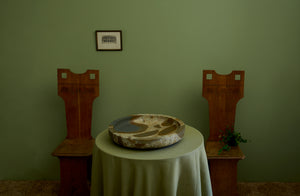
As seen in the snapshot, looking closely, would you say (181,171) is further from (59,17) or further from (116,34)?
(59,17)

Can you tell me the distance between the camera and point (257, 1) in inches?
85.7

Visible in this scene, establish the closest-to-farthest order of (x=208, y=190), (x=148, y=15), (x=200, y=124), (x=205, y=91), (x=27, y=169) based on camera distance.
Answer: (x=208, y=190), (x=205, y=91), (x=148, y=15), (x=200, y=124), (x=27, y=169)

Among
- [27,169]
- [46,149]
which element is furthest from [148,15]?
[27,169]

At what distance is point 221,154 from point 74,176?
1.27 m

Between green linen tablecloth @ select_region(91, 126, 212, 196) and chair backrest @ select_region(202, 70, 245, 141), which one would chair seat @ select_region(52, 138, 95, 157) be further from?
chair backrest @ select_region(202, 70, 245, 141)

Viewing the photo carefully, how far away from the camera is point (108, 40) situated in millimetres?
2295

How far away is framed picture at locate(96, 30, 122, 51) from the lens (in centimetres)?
228

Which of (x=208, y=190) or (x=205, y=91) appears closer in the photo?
(x=208, y=190)

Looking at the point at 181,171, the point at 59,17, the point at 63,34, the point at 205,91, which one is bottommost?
the point at 181,171

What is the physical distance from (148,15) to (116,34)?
38 cm

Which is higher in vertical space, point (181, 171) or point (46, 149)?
point (181, 171)

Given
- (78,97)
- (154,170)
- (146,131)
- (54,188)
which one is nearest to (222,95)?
(146,131)

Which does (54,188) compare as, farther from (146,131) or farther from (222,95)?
(222,95)

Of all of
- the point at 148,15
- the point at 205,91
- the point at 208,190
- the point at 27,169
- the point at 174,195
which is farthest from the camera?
the point at 27,169
